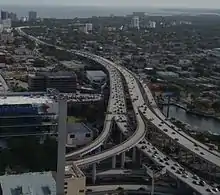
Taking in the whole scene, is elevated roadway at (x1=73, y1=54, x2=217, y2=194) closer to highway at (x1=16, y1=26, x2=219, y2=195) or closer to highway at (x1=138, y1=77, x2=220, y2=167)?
Result: highway at (x1=16, y1=26, x2=219, y2=195)

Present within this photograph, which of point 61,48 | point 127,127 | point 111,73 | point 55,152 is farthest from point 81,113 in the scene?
point 61,48

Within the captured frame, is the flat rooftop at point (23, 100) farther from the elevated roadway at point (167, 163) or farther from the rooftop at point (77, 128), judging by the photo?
the rooftop at point (77, 128)

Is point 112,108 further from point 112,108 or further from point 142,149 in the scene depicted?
point 142,149

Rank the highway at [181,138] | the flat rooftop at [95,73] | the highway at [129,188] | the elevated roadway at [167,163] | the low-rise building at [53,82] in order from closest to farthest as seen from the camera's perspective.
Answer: the elevated roadway at [167,163], the highway at [129,188], the highway at [181,138], the low-rise building at [53,82], the flat rooftop at [95,73]

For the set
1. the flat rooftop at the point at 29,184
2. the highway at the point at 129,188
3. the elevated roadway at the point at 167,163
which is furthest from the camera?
the highway at the point at 129,188

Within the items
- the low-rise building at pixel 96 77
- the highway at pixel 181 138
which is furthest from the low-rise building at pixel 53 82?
the highway at pixel 181 138

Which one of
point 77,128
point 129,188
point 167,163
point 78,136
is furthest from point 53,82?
point 129,188

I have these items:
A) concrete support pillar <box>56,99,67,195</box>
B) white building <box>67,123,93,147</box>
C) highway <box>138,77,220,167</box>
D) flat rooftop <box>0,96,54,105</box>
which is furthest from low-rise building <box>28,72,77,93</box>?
concrete support pillar <box>56,99,67,195</box>
